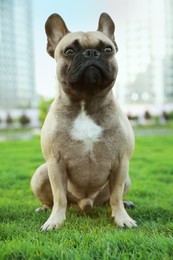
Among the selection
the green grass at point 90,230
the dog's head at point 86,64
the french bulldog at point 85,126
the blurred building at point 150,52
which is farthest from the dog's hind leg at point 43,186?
the blurred building at point 150,52

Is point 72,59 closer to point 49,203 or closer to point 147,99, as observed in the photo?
point 49,203

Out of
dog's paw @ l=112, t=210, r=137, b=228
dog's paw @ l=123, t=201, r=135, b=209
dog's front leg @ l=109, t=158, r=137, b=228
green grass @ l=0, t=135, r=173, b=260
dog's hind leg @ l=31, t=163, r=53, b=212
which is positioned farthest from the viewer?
dog's paw @ l=123, t=201, r=135, b=209

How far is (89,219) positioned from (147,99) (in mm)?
42941

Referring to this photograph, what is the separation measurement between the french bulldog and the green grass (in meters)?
0.16

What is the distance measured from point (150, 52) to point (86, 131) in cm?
4958

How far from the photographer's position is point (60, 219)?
8.48ft

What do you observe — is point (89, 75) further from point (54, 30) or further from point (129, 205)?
point (129, 205)

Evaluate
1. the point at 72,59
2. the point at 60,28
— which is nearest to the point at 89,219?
the point at 72,59

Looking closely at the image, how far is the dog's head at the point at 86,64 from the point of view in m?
Answer: 2.45

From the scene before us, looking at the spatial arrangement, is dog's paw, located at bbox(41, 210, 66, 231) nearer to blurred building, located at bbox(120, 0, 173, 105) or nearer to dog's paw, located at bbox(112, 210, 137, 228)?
dog's paw, located at bbox(112, 210, 137, 228)

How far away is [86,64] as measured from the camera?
7.99 ft

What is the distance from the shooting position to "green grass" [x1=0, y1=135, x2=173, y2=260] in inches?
72.2

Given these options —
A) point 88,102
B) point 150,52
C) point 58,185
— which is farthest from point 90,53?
point 150,52

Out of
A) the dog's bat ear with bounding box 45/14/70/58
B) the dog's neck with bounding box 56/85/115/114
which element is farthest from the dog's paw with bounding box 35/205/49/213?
the dog's bat ear with bounding box 45/14/70/58
